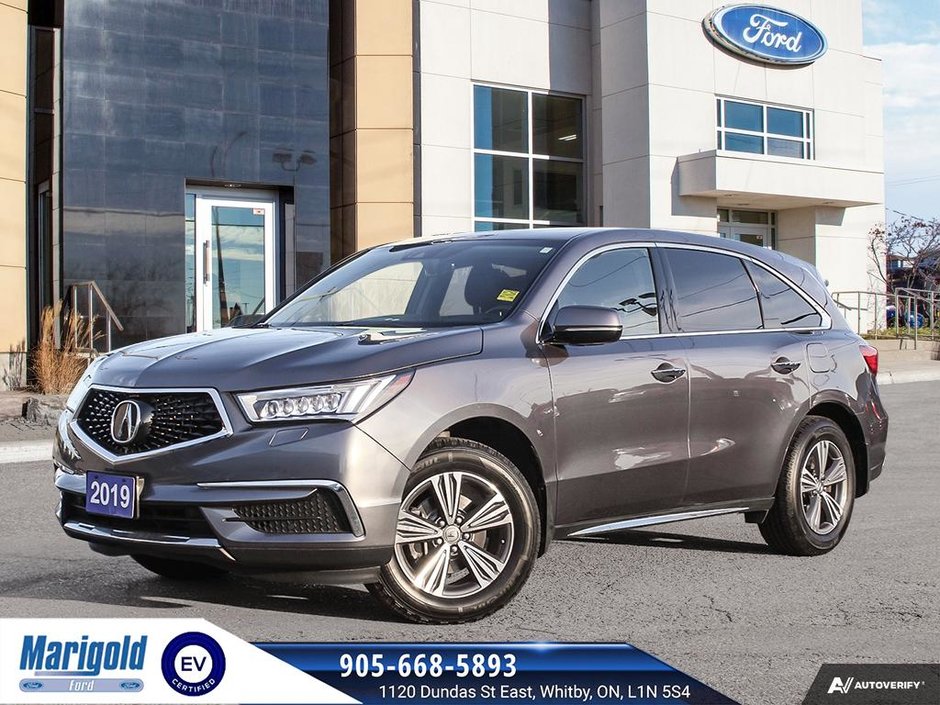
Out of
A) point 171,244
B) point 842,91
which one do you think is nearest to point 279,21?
point 171,244

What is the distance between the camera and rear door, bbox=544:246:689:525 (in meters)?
5.79

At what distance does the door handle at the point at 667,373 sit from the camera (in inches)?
244

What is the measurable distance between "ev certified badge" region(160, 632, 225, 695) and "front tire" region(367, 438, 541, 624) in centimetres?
77

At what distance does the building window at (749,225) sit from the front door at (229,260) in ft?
37.9

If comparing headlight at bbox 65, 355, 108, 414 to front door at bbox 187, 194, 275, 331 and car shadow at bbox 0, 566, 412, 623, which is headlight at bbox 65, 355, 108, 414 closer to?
car shadow at bbox 0, 566, 412, 623

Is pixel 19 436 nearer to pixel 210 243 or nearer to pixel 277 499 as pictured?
pixel 210 243

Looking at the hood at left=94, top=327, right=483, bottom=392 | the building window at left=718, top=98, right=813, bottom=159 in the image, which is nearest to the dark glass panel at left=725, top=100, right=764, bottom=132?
the building window at left=718, top=98, right=813, bottom=159

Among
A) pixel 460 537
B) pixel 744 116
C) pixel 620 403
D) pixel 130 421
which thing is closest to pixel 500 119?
pixel 744 116

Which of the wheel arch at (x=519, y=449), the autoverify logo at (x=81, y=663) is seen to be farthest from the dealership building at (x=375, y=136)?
the autoverify logo at (x=81, y=663)

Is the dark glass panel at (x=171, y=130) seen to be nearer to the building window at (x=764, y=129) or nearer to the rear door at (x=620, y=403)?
the building window at (x=764, y=129)

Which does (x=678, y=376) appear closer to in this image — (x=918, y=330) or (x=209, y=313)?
(x=209, y=313)

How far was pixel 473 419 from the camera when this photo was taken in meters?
5.49

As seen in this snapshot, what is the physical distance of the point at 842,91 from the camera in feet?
98.7

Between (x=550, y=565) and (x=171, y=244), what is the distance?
15.2 meters
